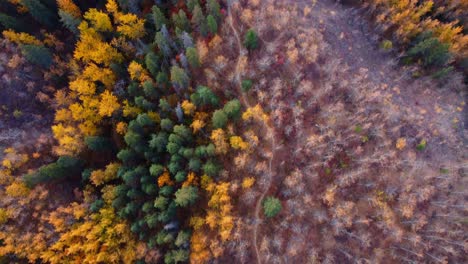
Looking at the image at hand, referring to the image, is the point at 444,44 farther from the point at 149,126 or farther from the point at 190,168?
the point at 149,126

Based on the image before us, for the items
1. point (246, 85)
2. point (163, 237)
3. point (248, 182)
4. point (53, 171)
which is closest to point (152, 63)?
point (246, 85)

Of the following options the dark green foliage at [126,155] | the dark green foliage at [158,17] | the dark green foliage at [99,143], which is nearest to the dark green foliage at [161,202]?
the dark green foliage at [126,155]

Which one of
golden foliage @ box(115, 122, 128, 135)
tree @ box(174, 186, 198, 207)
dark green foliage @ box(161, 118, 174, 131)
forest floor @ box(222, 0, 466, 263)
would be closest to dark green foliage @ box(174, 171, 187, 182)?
tree @ box(174, 186, 198, 207)

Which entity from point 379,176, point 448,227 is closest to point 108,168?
point 379,176

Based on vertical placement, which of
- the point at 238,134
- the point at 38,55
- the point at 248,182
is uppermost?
the point at 238,134

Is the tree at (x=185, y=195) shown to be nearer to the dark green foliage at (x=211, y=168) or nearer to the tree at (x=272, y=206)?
the dark green foliage at (x=211, y=168)

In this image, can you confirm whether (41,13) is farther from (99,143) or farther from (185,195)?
(185,195)

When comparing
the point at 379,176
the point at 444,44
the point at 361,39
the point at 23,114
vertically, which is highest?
the point at 444,44
